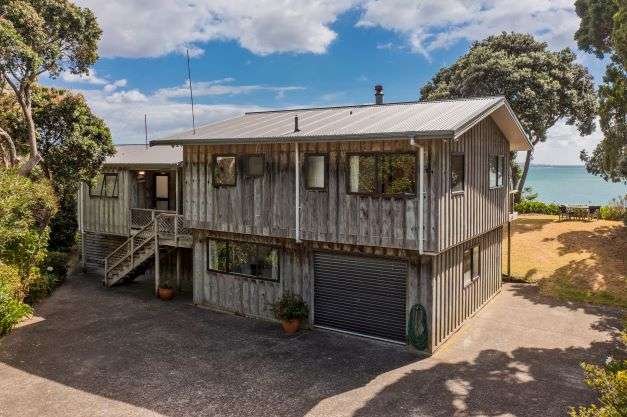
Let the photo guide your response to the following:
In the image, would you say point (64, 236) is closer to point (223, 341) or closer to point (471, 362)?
point (223, 341)

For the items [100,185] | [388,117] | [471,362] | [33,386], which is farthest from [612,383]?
[100,185]

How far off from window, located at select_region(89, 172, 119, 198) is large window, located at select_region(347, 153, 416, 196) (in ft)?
48.3

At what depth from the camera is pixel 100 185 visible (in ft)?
80.4

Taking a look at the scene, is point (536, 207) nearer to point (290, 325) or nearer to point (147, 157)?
point (290, 325)

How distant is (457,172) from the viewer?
14859 millimetres

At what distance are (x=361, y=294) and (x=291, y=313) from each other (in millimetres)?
2516

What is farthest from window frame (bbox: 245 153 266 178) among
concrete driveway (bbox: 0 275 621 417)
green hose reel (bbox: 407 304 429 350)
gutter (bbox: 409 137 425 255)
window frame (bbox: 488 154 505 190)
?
window frame (bbox: 488 154 505 190)

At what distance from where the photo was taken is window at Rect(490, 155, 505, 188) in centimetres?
1845

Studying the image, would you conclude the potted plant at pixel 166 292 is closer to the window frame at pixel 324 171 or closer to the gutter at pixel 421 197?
the window frame at pixel 324 171

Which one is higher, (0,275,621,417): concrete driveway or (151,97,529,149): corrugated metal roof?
(151,97,529,149): corrugated metal roof

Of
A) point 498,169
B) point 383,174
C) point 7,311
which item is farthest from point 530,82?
point 7,311

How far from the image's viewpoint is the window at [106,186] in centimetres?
2391

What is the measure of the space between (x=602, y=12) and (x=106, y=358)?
→ 1387 inches

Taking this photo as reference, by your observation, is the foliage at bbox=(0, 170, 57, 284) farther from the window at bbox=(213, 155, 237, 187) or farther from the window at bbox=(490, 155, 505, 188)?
the window at bbox=(490, 155, 505, 188)
